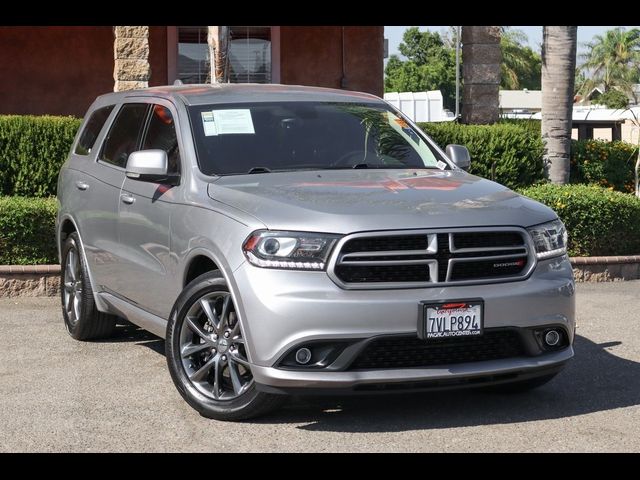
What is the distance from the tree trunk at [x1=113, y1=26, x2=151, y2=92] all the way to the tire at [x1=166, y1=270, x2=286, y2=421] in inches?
407

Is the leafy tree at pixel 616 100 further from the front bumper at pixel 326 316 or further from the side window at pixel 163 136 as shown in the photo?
the front bumper at pixel 326 316

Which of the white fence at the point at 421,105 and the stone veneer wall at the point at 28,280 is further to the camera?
the white fence at the point at 421,105

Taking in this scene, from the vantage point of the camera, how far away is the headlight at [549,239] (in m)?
6.74

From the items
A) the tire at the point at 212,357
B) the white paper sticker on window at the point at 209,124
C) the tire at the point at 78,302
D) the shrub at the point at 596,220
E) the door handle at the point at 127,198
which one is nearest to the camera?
the tire at the point at 212,357

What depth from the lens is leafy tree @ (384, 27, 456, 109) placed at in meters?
92.8

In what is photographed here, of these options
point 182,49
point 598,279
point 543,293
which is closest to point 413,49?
point 182,49

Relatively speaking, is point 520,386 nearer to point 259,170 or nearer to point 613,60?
point 259,170

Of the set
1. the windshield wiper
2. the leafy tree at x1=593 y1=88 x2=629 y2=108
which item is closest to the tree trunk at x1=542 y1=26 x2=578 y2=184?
the leafy tree at x1=593 y1=88 x2=629 y2=108

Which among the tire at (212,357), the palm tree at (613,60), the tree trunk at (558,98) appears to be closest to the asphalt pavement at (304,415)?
the tire at (212,357)

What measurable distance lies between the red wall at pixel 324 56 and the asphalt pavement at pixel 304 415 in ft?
39.6

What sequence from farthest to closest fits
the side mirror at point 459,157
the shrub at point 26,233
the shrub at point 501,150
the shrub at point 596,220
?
the shrub at point 501,150
the shrub at point 596,220
the shrub at point 26,233
the side mirror at point 459,157

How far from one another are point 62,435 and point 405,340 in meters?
1.89

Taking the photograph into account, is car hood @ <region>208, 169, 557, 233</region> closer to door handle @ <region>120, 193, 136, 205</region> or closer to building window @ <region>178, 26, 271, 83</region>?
door handle @ <region>120, 193, 136, 205</region>

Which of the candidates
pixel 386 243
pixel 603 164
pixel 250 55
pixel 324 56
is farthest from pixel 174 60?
pixel 386 243
